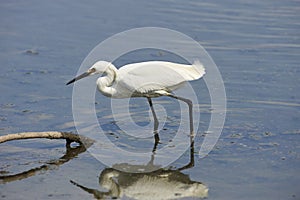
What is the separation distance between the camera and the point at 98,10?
41.4 ft

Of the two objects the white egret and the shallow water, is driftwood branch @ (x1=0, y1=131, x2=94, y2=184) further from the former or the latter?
the white egret

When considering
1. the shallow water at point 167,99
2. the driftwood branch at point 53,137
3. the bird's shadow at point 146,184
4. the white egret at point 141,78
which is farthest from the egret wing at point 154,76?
the bird's shadow at point 146,184

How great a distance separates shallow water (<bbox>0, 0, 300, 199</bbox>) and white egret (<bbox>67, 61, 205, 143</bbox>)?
1.52 feet

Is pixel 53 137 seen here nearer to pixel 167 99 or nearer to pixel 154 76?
pixel 154 76

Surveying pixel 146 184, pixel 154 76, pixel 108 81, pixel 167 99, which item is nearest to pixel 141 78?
pixel 154 76

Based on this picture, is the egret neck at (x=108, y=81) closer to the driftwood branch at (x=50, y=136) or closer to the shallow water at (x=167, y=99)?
the shallow water at (x=167, y=99)

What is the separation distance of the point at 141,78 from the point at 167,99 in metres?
1.23

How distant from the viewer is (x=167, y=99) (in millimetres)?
8656

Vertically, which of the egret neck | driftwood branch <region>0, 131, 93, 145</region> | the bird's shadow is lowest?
the bird's shadow

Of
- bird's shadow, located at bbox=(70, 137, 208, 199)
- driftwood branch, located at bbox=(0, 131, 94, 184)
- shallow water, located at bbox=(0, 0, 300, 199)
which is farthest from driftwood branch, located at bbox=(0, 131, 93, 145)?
bird's shadow, located at bbox=(70, 137, 208, 199)

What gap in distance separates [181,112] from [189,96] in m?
0.42

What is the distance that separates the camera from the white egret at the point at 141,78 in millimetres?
7488

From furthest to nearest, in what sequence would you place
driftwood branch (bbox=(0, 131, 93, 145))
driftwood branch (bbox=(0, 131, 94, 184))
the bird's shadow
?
driftwood branch (bbox=(0, 131, 93, 145)) → driftwood branch (bbox=(0, 131, 94, 184)) → the bird's shadow

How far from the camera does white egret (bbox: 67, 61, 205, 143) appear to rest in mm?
7488
